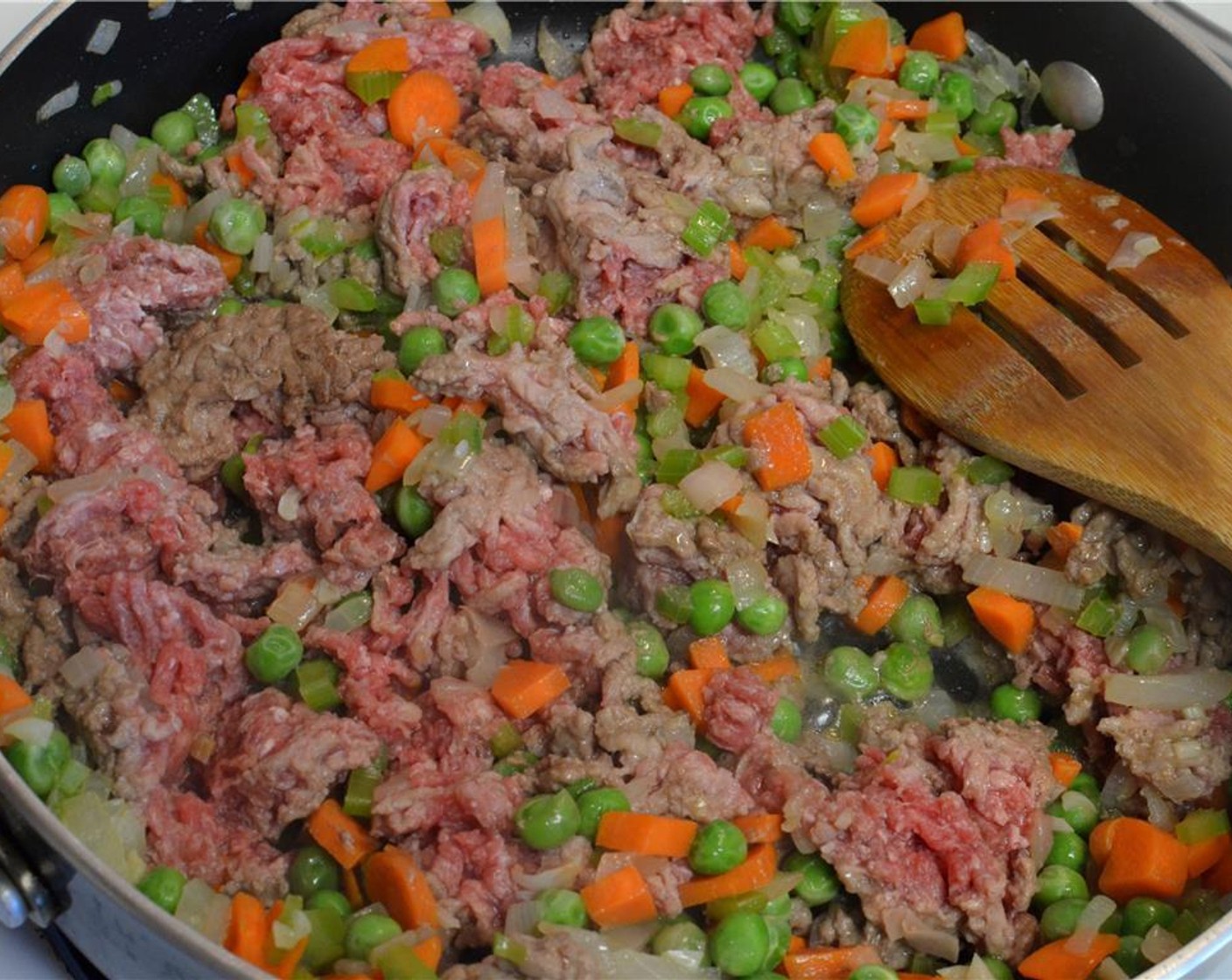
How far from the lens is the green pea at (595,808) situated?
10.1 feet

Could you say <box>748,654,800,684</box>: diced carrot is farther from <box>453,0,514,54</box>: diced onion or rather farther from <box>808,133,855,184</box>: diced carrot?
<box>453,0,514,54</box>: diced onion

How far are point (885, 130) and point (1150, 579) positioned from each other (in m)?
1.54

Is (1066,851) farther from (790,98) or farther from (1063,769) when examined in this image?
(790,98)

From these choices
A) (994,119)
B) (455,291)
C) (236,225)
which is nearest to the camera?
(455,291)

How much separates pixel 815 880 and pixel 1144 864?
72 centimetres

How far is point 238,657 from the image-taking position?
333cm

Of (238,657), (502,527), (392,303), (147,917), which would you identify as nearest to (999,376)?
(502,527)

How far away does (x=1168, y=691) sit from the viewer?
11.1 ft

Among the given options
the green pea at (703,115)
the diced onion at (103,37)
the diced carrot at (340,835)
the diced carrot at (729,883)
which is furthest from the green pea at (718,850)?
the diced onion at (103,37)

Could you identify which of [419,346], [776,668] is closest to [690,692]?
[776,668]

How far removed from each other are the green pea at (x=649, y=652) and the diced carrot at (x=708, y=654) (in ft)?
0.23

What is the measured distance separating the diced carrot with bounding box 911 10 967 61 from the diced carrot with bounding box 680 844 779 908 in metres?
2.61

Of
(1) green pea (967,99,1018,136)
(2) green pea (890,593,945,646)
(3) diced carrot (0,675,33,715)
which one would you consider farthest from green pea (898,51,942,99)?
(3) diced carrot (0,675,33,715)

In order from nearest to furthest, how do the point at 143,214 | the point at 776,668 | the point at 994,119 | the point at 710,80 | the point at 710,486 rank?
the point at 710,486 < the point at 776,668 < the point at 143,214 < the point at 710,80 < the point at 994,119
